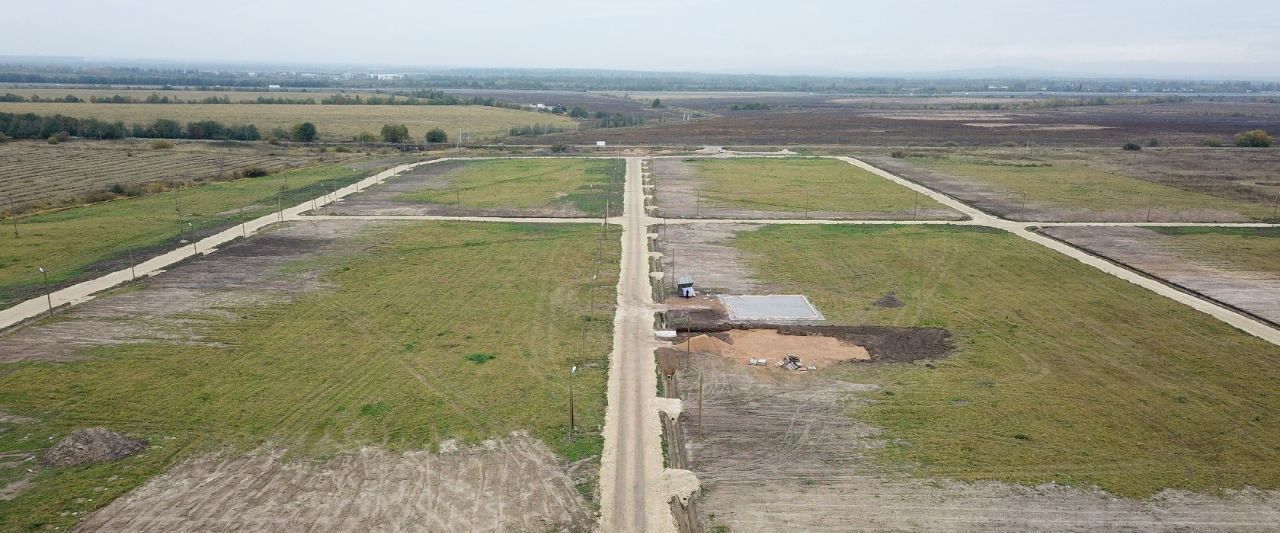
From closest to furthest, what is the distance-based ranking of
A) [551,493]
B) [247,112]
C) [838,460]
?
[551,493]
[838,460]
[247,112]

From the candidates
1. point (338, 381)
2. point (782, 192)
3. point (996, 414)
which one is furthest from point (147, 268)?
point (782, 192)

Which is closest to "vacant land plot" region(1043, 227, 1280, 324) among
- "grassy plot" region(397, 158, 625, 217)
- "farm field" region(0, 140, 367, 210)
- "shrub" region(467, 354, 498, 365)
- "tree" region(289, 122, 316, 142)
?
"grassy plot" region(397, 158, 625, 217)

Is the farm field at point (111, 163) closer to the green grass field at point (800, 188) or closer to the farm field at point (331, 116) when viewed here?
the farm field at point (331, 116)

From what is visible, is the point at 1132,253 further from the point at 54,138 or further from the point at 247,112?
the point at 247,112

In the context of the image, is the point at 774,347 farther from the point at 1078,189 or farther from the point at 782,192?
the point at 1078,189

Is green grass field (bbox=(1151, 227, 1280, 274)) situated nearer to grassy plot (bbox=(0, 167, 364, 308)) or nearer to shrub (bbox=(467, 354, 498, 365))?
shrub (bbox=(467, 354, 498, 365))

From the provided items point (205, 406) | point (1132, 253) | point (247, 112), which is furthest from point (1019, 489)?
point (247, 112)
